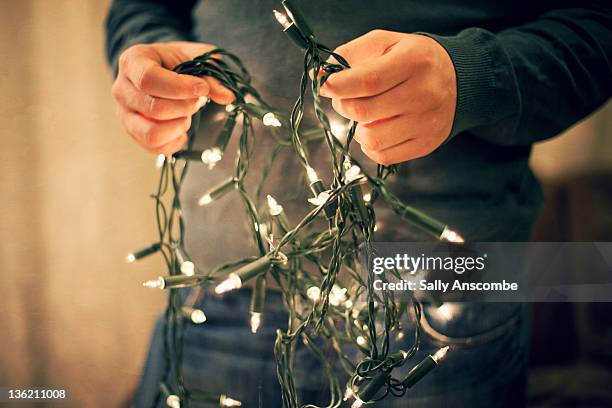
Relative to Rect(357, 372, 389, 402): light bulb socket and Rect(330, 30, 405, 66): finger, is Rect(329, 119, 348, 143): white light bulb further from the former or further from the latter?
Rect(357, 372, 389, 402): light bulb socket

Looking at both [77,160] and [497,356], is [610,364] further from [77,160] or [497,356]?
[77,160]

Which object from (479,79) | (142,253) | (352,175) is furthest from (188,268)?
(479,79)

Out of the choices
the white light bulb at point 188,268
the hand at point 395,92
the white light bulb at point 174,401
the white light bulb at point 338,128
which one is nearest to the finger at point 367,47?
the hand at point 395,92

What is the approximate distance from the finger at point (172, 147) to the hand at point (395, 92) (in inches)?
6.8

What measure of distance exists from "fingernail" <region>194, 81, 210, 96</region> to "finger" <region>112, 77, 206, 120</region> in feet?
0.05

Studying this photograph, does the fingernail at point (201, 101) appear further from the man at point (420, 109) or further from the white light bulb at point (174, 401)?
the white light bulb at point (174, 401)

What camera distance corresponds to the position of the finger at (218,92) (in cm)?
41

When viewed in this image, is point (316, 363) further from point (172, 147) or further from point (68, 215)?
point (68, 215)

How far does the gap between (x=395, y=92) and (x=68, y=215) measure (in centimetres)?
52

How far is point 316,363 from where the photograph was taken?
1.68 ft

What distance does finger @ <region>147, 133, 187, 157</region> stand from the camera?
0.45 meters

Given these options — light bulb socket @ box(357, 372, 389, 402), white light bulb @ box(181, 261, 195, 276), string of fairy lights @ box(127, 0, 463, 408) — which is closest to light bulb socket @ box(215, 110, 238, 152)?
string of fairy lights @ box(127, 0, 463, 408)

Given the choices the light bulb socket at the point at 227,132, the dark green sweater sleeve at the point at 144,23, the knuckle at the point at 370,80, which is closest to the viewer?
the knuckle at the point at 370,80

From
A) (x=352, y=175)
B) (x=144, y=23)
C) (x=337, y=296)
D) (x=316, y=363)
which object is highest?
(x=144, y=23)
